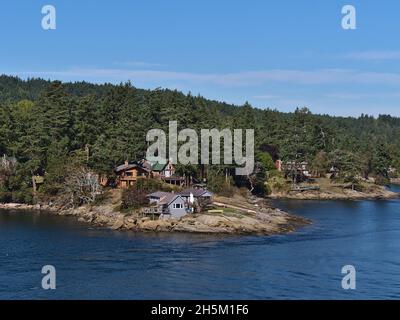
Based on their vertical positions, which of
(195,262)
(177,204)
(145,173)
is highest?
(145,173)

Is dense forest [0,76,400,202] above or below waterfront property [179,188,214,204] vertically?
above

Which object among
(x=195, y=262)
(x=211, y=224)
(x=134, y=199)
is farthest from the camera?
(x=134, y=199)

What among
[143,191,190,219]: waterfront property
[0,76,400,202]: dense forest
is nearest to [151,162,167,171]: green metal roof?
[0,76,400,202]: dense forest

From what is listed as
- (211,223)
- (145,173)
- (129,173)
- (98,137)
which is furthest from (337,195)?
(211,223)

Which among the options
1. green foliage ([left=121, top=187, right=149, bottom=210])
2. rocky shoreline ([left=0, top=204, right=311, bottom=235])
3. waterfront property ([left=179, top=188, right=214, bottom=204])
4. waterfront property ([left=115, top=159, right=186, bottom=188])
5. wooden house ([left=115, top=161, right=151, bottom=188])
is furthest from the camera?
wooden house ([left=115, top=161, right=151, bottom=188])

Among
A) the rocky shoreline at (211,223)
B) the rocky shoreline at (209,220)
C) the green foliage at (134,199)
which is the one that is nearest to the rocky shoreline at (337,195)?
the rocky shoreline at (209,220)

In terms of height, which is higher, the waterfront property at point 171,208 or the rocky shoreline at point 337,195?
the waterfront property at point 171,208

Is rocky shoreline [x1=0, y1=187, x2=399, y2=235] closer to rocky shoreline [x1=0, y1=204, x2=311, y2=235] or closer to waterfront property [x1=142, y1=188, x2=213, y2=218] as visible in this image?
rocky shoreline [x1=0, y1=204, x2=311, y2=235]

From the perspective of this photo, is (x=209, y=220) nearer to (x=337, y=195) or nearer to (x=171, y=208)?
(x=171, y=208)

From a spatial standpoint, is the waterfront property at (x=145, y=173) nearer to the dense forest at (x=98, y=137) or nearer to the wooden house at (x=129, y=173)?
the wooden house at (x=129, y=173)

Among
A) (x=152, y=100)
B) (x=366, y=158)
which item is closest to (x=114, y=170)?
(x=152, y=100)
